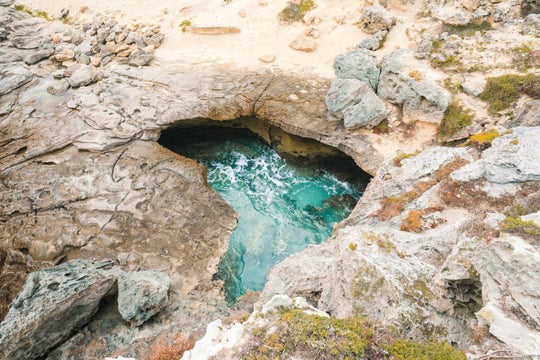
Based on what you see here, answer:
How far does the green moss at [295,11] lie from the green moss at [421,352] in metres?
22.7

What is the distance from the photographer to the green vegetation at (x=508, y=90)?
13.1m

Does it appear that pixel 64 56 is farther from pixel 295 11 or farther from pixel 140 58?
pixel 295 11

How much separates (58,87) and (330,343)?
19.2m

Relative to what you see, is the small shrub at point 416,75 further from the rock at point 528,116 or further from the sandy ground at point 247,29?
the rock at point 528,116

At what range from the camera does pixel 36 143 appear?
1412 centimetres

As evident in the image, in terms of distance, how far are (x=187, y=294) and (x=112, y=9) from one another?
1002 inches

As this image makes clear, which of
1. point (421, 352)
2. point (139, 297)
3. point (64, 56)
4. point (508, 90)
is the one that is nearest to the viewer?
point (421, 352)

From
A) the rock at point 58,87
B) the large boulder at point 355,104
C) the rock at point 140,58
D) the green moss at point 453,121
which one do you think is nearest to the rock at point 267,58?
the large boulder at point 355,104

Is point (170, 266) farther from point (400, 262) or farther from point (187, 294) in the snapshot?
point (400, 262)

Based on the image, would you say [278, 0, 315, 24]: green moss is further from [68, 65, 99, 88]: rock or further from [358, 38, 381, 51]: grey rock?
[68, 65, 99, 88]: rock

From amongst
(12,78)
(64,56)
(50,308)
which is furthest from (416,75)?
(12,78)

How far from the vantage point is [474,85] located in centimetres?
1438

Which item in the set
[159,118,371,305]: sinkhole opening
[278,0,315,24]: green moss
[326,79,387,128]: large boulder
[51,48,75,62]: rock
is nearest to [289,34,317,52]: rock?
[278,0,315,24]: green moss

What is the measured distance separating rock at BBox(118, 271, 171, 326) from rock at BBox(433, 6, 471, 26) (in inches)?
805
